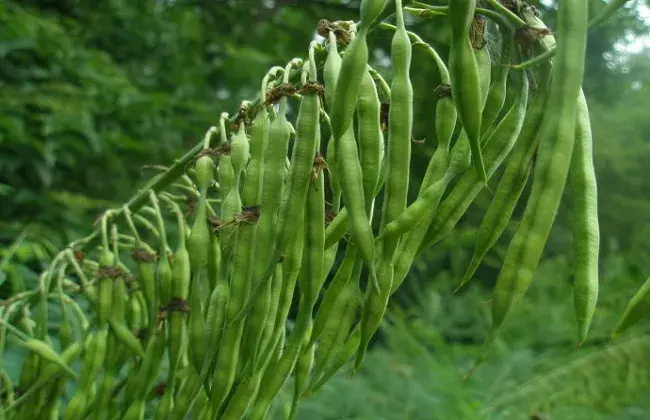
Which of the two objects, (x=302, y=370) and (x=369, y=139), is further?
(x=302, y=370)

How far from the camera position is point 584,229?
776mm

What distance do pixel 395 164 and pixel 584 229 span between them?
216 millimetres

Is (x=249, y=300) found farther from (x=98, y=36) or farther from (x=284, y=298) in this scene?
(x=98, y=36)

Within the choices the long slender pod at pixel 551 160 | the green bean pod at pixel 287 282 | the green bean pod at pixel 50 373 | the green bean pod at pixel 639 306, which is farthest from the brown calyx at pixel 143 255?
the green bean pod at pixel 639 306

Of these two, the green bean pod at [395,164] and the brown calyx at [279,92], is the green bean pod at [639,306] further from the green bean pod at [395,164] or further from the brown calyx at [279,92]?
the brown calyx at [279,92]

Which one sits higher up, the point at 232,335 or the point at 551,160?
the point at 551,160

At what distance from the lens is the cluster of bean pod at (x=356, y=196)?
2.58 ft

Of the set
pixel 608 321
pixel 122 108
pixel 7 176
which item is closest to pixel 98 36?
pixel 122 108

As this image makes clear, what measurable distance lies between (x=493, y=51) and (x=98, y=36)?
3.93 meters

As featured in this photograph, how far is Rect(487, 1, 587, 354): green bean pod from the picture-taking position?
2.37 ft

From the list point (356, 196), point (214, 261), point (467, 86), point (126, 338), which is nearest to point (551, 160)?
point (467, 86)

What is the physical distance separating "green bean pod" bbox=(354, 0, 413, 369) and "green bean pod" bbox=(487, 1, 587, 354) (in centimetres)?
13

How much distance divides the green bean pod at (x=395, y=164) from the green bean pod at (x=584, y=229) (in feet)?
0.59

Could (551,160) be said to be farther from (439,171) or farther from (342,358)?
(342,358)
